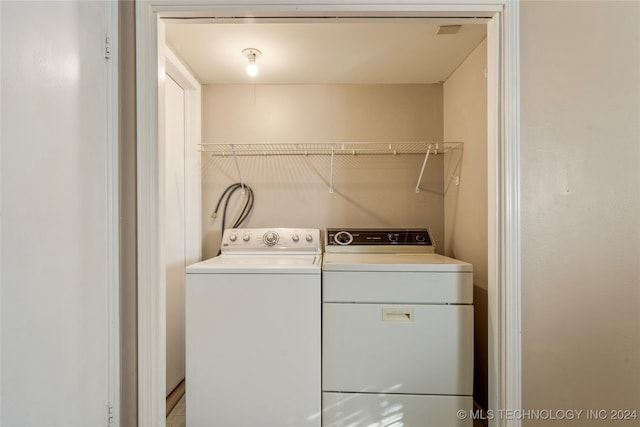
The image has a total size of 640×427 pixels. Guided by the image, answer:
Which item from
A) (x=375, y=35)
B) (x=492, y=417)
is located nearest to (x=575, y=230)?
(x=492, y=417)

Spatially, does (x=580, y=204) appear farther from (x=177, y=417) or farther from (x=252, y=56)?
(x=177, y=417)

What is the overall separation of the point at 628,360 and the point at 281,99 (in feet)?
7.66

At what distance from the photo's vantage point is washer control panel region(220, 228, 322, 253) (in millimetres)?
1877

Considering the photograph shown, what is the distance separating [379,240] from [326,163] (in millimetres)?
708

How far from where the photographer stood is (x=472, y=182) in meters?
1.69

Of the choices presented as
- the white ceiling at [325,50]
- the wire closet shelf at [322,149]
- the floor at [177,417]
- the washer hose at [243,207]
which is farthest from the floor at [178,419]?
the white ceiling at [325,50]

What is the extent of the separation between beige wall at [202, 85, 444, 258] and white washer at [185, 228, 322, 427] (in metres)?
0.85

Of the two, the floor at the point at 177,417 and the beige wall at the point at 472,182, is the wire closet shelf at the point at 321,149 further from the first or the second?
the floor at the point at 177,417

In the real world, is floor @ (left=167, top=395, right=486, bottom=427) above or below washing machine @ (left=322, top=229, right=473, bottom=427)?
below

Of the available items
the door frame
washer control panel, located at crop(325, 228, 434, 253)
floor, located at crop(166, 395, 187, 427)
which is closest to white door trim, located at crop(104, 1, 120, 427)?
the door frame

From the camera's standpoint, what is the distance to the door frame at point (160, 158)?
111 cm

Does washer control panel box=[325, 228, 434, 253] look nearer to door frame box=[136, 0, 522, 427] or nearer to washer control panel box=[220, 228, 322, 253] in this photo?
washer control panel box=[220, 228, 322, 253]

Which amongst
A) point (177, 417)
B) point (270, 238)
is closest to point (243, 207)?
point (270, 238)

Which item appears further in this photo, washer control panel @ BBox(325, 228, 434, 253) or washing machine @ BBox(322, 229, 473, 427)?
washer control panel @ BBox(325, 228, 434, 253)
